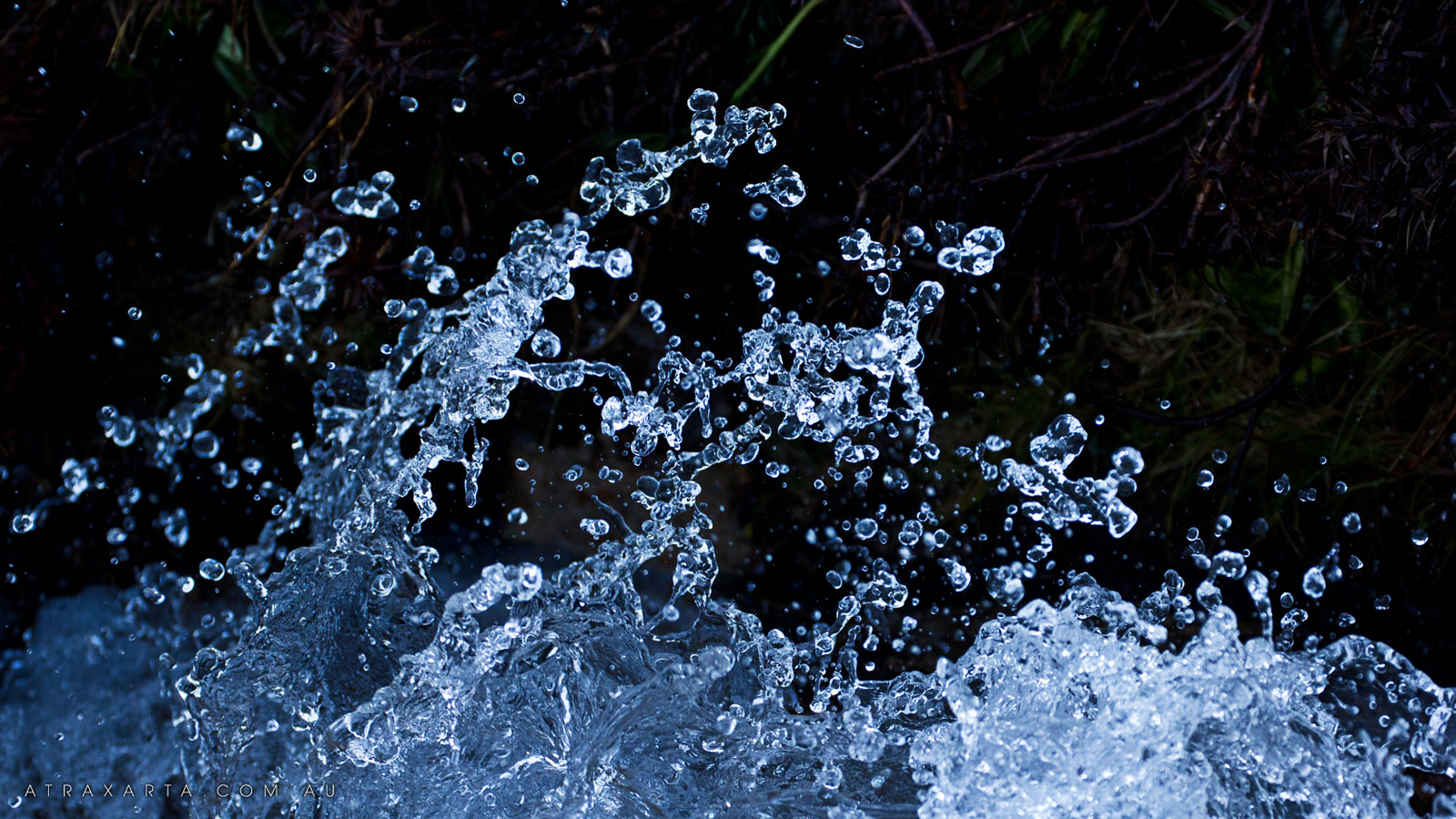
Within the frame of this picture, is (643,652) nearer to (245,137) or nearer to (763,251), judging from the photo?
(763,251)

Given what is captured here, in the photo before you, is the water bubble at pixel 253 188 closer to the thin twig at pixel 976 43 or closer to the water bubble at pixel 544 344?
the water bubble at pixel 544 344

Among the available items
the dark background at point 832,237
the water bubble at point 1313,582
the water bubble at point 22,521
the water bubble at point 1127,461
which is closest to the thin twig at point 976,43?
Result: the dark background at point 832,237

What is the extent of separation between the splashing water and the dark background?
3cm

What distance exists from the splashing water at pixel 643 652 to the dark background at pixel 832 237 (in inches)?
1.4

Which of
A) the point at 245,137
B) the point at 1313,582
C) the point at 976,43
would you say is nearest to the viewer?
the point at 976,43

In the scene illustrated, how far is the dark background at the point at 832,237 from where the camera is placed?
4.03 feet

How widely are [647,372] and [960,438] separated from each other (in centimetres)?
39

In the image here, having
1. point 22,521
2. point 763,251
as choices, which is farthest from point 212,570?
point 763,251

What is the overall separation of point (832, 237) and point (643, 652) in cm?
52

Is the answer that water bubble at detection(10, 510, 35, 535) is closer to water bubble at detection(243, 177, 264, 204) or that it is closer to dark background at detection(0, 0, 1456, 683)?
dark background at detection(0, 0, 1456, 683)

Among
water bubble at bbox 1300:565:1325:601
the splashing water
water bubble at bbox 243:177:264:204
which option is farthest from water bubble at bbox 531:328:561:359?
water bubble at bbox 1300:565:1325:601

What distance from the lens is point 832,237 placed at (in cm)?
133

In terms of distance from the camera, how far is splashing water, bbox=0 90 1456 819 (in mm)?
1085

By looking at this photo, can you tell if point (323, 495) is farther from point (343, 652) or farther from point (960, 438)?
point (960, 438)
